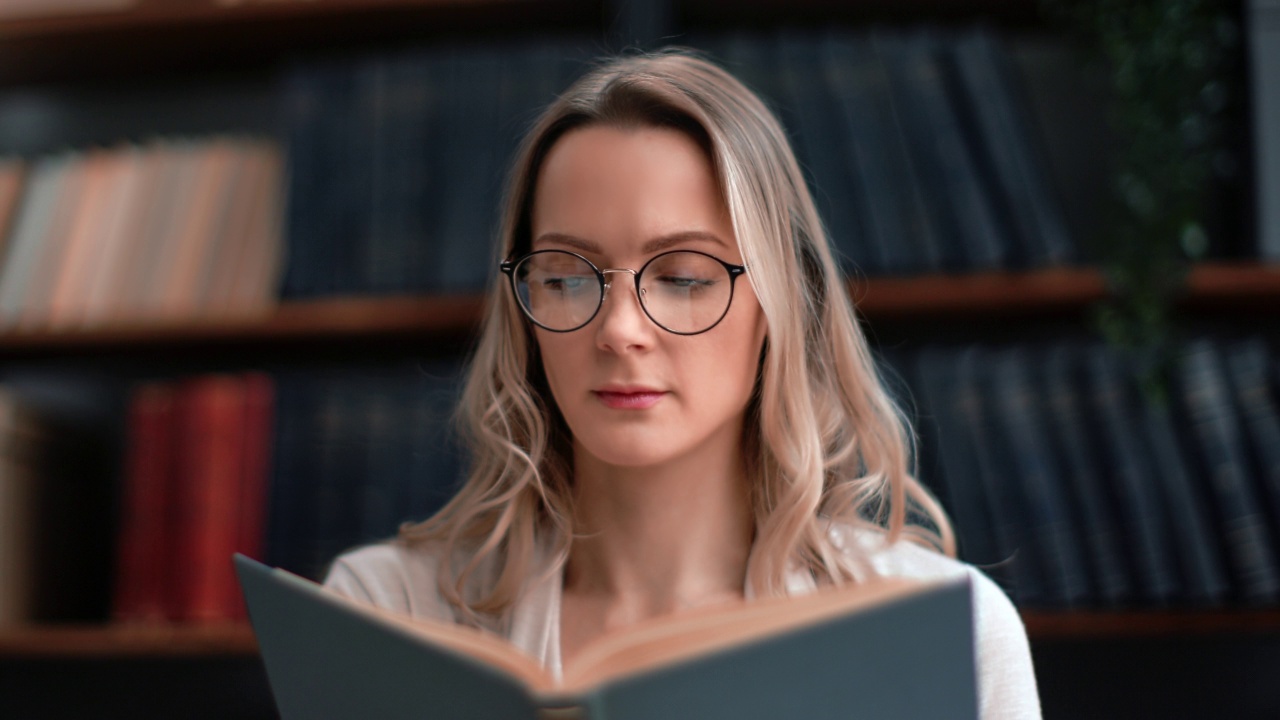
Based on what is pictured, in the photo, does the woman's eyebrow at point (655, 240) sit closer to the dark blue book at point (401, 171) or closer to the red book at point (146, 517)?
the dark blue book at point (401, 171)

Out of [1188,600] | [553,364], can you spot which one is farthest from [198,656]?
[1188,600]

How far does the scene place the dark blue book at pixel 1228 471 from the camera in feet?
3.98

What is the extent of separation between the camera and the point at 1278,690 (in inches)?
49.6

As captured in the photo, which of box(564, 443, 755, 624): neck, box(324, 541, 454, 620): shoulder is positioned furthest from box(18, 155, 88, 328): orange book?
box(564, 443, 755, 624): neck

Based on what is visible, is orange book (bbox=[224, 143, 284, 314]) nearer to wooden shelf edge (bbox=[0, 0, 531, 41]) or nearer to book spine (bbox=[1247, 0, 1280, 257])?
wooden shelf edge (bbox=[0, 0, 531, 41])

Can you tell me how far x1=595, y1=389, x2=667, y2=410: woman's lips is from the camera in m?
0.82

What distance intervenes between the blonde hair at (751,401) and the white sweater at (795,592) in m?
0.02

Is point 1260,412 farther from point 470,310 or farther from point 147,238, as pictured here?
point 147,238

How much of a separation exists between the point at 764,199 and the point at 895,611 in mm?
450

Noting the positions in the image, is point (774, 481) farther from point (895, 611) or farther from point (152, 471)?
point (152, 471)

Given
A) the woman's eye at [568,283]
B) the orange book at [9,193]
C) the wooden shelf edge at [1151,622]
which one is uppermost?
the orange book at [9,193]

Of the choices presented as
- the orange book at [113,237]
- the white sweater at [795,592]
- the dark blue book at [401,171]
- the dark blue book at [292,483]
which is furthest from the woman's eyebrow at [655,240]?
the orange book at [113,237]

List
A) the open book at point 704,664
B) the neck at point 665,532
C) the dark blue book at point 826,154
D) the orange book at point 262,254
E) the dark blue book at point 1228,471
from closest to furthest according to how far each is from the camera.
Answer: the open book at point 704,664, the neck at point 665,532, the dark blue book at point 1228,471, the dark blue book at point 826,154, the orange book at point 262,254

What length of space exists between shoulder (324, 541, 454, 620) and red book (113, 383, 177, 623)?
0.59m
